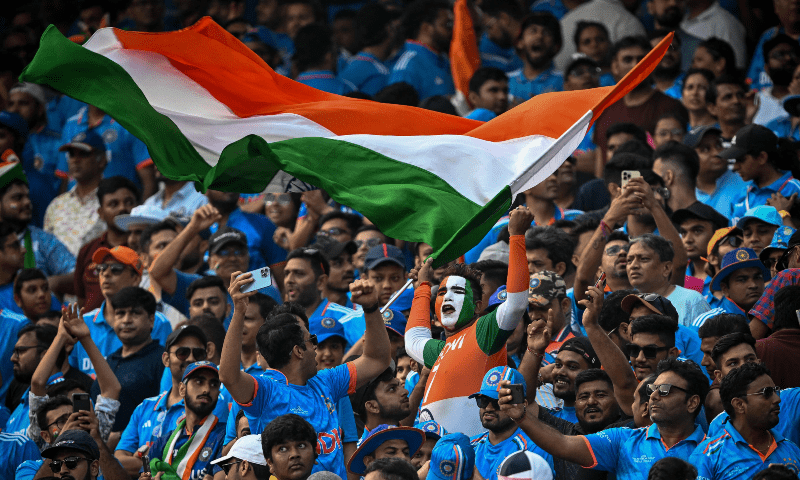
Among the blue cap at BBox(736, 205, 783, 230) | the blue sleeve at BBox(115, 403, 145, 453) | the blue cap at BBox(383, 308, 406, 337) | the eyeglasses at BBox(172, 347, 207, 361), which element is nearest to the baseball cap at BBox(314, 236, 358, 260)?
the blue cap at BBox(383, 308, 406, 337)

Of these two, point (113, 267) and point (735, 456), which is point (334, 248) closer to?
point (113, 267)

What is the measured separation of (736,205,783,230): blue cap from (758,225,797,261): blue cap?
24 centimetres

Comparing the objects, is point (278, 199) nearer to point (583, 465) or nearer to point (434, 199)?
point (434, 199)

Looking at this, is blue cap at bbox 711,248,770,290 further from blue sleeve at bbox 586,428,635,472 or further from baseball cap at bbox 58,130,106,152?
baseball cap at bbox 58,130,106,152

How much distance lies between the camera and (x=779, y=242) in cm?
802

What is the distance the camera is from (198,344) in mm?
8430

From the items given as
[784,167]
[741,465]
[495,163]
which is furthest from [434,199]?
[784,167]

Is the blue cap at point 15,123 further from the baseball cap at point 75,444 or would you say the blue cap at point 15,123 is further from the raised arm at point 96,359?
the baseball cap at point 75,444

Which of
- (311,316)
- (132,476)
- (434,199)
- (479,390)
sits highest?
(434,199)

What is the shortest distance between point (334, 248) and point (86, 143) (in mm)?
4056

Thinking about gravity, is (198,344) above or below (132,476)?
above

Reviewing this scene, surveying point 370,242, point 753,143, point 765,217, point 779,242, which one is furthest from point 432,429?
point 753,143

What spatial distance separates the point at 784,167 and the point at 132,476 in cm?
553

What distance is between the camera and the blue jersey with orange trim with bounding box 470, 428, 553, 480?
6.67 m
